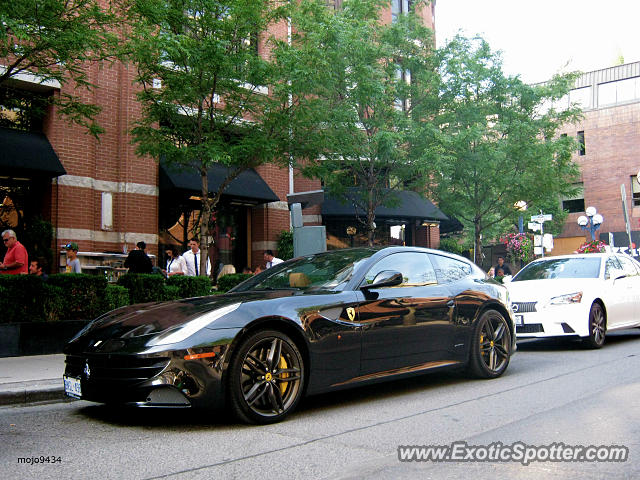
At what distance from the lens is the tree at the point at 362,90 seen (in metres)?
13.9

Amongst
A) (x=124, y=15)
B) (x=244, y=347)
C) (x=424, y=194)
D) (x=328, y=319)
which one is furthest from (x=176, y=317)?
(x=424, y=194)

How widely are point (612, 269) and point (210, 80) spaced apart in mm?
7796

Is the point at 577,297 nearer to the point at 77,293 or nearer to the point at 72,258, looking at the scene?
the point at 77,293

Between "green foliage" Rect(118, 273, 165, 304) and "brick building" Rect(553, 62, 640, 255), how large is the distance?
45.6 meters

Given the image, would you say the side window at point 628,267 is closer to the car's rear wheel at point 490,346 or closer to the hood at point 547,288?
the hood at point 547,288

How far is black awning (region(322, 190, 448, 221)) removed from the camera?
2092 centimetres

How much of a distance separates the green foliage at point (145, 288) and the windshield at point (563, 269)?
20.6 feet

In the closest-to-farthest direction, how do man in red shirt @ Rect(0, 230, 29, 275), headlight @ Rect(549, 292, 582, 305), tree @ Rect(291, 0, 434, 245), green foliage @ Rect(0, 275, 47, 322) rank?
green foliage @ Rect(0, 275, 47, 322) → headlight @ Rect(549, 292, 582, 305) → man in red shirt @ Rect(0, 230, 29, 275) → tree @ Rect(291, 0, 434, 245)

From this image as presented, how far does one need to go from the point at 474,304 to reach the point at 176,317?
3.40 m

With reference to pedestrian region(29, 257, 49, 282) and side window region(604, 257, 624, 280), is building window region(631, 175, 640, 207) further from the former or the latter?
pedestrian region(29, 257, 49, 282)

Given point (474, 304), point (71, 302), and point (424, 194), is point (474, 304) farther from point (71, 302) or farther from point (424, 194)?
point (424, 194)

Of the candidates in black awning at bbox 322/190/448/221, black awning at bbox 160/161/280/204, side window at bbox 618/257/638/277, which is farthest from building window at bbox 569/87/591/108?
side window at bbox 618/257/638/277

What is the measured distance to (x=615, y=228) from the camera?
5116 cm

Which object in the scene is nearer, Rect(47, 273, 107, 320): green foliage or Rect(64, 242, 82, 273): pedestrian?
Rect(47, 273, 107, 320): green foliage
